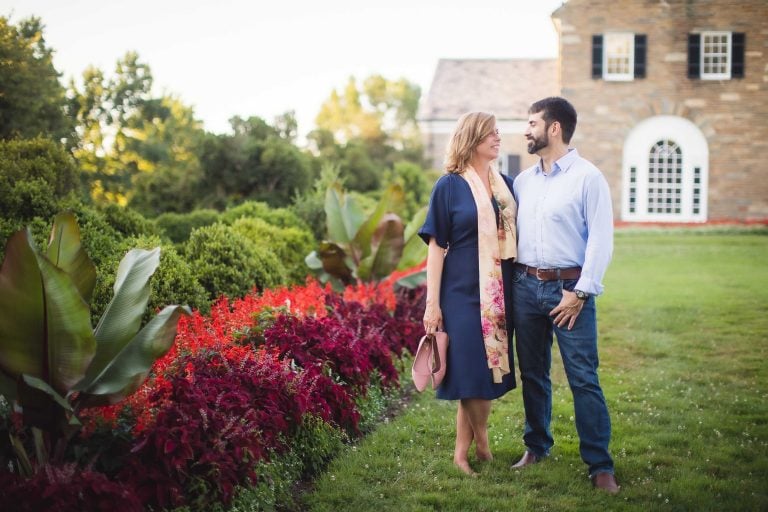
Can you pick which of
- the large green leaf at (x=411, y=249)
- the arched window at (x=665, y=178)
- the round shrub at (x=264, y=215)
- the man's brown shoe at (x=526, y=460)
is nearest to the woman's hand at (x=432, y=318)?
the man's brown shoe at (x=526, y=460)

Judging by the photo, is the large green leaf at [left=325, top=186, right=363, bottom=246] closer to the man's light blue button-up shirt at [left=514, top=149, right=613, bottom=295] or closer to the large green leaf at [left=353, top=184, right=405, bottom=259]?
the large green leaf at [left=353, top=184, right=405, bottom=259]

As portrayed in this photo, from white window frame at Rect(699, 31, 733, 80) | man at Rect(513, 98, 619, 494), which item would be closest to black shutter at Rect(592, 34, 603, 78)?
white window frame at Rect(699, 31, 733, 80)

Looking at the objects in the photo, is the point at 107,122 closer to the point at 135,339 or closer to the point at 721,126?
the point at 135,339

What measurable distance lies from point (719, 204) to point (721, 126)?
2.60 metres

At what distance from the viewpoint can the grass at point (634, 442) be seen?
12.6ft

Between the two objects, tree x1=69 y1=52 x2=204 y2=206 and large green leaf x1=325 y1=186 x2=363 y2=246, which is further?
tree x1=69 y1=52 x2=204 y2=206

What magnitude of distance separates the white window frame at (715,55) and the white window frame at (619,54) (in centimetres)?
214

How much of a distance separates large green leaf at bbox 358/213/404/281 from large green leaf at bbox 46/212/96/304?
4.62 m

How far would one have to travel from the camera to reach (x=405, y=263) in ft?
30.2

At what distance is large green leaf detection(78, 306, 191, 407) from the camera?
3.06 meters

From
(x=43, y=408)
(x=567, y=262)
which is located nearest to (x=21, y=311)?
(x=43, y=408)

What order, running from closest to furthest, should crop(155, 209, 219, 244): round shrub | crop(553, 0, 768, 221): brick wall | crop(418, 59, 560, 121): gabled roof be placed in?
crop(155, 209, 219, 244): round shrub < crop(553, 0, 768, 221): brick wall < crop(418, 59, 560, 121): gabled roof

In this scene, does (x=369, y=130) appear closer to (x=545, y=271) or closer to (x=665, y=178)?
(x=665, y=178)

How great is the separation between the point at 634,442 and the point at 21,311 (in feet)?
12.5
